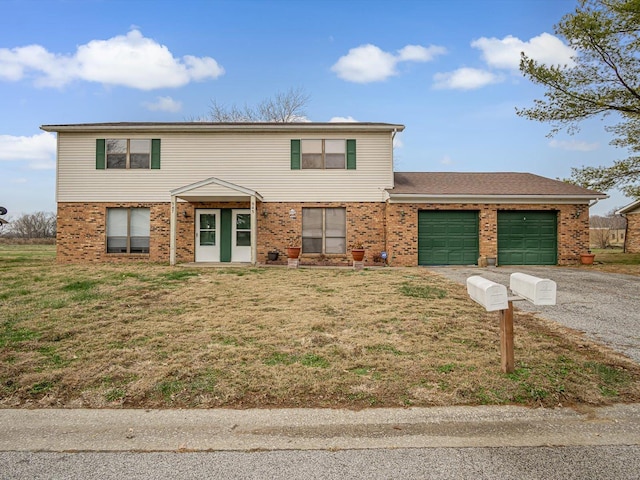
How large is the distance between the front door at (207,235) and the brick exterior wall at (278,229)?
0.21 m

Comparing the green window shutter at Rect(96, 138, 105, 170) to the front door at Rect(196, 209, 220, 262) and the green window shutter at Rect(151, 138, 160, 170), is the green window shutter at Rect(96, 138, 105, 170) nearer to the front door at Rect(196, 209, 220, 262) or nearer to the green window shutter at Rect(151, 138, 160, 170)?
the green window shutter at Rect(151, 138, 160, 170)

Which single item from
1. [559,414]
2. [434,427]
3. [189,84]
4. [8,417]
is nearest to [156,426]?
[8,417]

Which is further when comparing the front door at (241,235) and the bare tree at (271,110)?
the bare tree at (271,110)

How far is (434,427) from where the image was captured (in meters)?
2.73

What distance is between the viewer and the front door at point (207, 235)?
14.5m

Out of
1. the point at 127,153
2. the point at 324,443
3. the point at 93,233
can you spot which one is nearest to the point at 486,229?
the point at 324,443

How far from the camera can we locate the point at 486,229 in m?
14.0

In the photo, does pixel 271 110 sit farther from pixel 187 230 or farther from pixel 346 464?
pixel 346 464

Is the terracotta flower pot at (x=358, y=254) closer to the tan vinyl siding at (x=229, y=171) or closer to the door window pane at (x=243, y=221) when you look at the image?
the tan vinyl siding at (x=229, y=171)

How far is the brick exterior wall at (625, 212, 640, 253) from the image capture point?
2177 cm

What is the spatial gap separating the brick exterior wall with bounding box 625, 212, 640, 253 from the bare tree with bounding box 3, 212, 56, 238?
47559mm

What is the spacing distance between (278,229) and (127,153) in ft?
21.6

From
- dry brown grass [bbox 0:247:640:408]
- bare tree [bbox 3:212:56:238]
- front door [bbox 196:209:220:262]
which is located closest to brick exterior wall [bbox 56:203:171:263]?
front door [bbox 196:209:220:262]

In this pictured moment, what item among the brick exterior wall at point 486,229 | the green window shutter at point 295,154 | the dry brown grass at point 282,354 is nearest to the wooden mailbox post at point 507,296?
the dry brown grass at point 282,354
